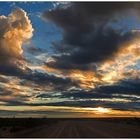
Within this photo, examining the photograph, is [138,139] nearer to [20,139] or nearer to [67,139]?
[67,139]

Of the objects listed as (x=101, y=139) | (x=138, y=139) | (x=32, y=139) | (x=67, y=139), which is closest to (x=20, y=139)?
(x=32, y=139)

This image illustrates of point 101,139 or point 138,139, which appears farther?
point 138,139

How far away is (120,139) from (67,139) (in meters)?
4.68

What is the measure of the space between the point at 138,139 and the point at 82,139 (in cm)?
680

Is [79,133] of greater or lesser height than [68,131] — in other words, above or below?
below

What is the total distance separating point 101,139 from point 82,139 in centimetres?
215

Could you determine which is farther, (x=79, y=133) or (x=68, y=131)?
(x=68, y=131)

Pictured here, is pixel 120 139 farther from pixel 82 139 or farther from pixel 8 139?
pixel 8 139

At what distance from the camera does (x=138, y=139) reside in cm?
3284

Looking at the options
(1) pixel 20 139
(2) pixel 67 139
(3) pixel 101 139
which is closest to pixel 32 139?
(1) pixel 20 139

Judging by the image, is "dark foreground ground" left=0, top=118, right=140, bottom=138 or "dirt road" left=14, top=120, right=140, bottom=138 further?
"dark foreground ground" left=0, top=118, right=140, bottom=138

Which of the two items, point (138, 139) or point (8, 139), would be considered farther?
point (138, 139)

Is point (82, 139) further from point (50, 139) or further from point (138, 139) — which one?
point (138, 139)

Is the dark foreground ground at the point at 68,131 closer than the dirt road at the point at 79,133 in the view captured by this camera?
No
